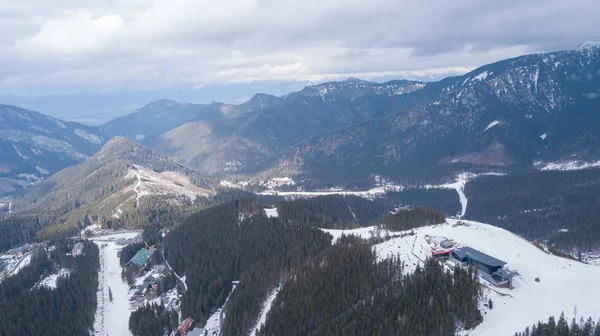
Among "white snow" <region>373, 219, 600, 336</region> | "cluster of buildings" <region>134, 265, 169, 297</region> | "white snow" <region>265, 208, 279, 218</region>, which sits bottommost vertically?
"cluster of buildings" <region>134, 265, 169, 297</region>

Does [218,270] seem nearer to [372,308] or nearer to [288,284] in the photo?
[288,284]

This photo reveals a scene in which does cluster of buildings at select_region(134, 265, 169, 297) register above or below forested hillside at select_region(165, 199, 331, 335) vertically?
below

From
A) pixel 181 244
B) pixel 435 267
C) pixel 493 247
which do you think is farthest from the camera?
pixel 181 244

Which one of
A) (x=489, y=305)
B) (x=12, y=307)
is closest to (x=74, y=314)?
(x=12, y=307)

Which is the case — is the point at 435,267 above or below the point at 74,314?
above

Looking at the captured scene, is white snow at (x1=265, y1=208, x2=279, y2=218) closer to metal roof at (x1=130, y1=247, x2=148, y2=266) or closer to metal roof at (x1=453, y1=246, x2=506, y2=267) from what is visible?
metal roof at (x1=130, y1=247, x2=148, y2=266)

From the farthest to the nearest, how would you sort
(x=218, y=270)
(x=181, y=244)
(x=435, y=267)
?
(x=181, y=244), (x=218, y=270), (x=435, y=267)

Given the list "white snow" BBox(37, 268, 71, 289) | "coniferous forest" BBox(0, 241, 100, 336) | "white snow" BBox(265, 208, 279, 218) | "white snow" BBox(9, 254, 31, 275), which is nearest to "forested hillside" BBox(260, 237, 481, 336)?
"coniferous forest" BBox(0, 241, 100, 336)

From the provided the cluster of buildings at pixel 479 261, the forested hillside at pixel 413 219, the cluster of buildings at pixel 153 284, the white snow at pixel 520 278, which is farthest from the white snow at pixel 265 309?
the forested hillside at pixel 413 219
